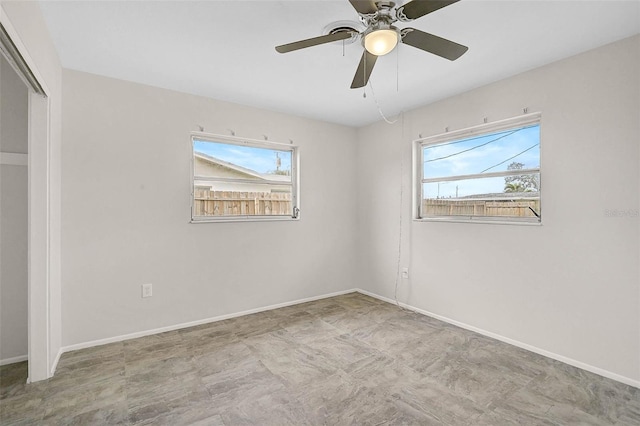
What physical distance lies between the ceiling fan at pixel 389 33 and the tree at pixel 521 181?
147 cm

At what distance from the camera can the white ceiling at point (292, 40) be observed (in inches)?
75.0

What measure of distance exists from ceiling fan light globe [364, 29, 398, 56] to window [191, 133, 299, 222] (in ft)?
7.14

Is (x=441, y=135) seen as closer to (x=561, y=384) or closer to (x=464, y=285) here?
(x=464, y=285)

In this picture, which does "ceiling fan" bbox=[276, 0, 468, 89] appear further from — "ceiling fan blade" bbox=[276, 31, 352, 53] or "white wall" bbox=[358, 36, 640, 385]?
"white wall" bbox=[358, 36, 640, 385]

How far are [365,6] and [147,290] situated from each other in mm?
2998

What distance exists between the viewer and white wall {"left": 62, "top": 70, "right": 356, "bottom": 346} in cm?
272

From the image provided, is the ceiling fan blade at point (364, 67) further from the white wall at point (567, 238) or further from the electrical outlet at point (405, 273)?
the electrical outlet at point (405, 273)

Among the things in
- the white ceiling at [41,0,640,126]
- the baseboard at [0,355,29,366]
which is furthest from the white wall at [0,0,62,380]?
the baseboard at [0,355,29,366]

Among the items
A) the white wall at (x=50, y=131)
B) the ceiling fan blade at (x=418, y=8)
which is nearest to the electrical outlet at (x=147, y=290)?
the white wall at (x=50, y=131)

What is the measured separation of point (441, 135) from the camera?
3436 millimetres

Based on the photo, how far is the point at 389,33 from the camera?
1696mm

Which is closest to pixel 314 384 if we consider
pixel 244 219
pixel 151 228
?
pixel 244 219

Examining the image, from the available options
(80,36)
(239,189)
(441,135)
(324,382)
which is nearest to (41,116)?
(80,36)

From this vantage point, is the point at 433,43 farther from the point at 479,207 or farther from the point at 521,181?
the point at 479,207
